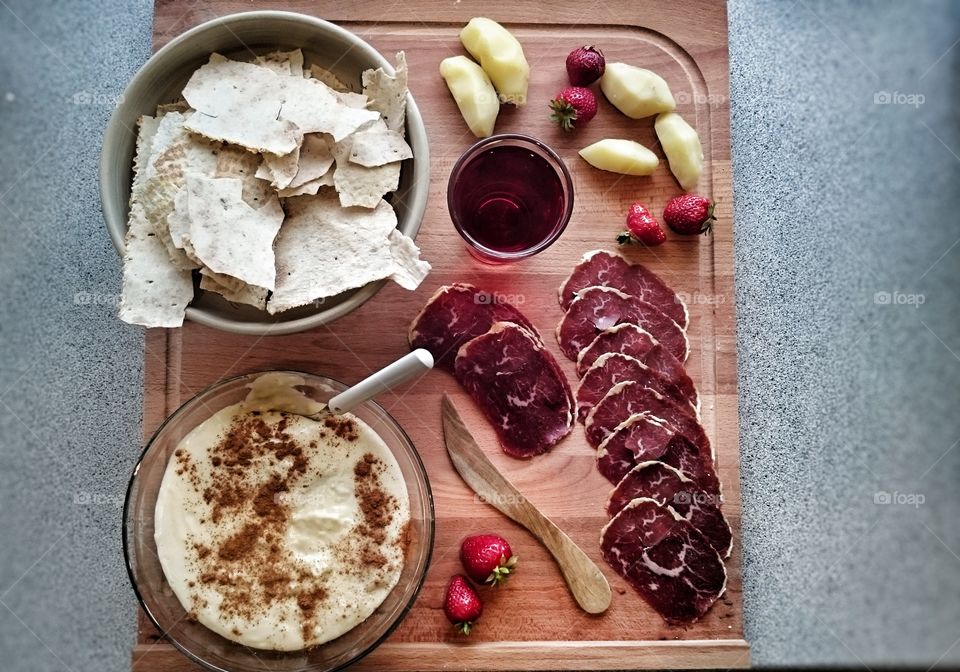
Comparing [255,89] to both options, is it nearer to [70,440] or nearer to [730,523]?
[70,440]

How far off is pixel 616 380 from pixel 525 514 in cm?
34

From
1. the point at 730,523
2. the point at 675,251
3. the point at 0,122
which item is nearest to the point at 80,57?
the point at 0,122

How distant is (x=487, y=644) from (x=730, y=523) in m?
0.57

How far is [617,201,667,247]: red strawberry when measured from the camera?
1660 millimetres

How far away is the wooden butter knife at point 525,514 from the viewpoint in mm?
1622

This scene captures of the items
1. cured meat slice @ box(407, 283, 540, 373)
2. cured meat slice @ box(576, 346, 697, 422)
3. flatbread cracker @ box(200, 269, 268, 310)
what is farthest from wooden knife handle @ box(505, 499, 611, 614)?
flatbread cracker @ box(200, 269, 268, 310)

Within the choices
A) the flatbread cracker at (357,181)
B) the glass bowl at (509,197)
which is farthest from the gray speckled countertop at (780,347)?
the flatbread cracker at (357,181)

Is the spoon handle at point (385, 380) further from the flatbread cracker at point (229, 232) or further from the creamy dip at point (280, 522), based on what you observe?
the flatbread cracker at point (229, 232)

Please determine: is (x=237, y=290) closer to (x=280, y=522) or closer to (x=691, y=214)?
(x=280, y=522)

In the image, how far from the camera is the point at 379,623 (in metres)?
1.55

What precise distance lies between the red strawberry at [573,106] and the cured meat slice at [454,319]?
0.40m

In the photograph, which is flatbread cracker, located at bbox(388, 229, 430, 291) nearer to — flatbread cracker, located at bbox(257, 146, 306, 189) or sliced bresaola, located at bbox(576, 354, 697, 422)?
flatbread cracker, located at bbox(257, 146, 306, 189)

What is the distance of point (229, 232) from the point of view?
4.44 feet

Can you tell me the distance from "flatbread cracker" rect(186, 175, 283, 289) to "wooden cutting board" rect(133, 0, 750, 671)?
300 millimetres
